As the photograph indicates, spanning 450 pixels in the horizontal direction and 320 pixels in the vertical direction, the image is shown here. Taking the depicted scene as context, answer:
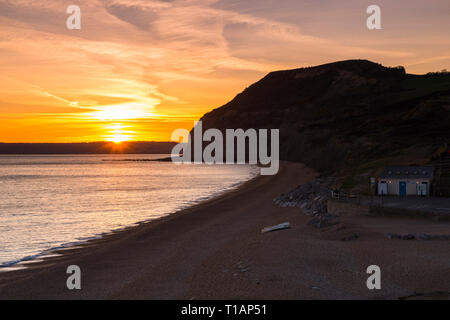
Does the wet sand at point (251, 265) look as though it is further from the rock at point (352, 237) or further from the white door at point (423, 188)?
the white door at point (423, 188)

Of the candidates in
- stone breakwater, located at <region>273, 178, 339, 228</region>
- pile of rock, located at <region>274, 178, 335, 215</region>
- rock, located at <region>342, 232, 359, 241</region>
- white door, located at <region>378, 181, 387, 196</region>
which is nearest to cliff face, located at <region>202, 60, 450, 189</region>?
pile of rock, located at <region>274, 178, 335, 215</region>

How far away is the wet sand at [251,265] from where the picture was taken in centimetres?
1456

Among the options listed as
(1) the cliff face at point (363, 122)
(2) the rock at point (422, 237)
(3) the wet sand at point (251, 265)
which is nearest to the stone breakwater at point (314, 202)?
(3) the wet sand at point (251, 265)

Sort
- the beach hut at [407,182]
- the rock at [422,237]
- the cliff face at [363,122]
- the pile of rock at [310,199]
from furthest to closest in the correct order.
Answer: the cliff face at [363,122] → the beach hut at [407,182] → the pile of rock at [310,199] → the rock at [422,237]

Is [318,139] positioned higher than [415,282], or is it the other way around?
[318,139]

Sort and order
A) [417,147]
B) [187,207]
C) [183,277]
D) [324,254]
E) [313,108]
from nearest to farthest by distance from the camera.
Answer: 1. [183,277]
2. [324,254]
3. [187,207]
4. [417,147]
5. [313,108]

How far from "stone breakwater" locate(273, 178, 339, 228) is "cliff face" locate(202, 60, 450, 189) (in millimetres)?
3538

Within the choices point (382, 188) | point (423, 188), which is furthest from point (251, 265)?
point (423, 188)

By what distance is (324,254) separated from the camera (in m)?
A: 18.7

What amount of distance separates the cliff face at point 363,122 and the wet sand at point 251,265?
61.0 feet

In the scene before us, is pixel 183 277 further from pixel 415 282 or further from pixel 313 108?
pixel 313 108
